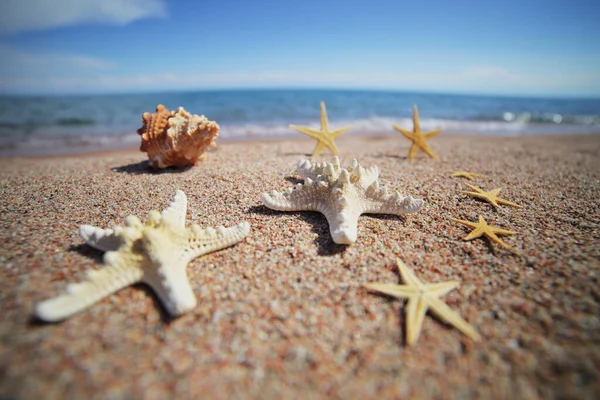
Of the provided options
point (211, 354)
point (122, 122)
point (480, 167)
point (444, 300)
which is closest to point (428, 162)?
point (480, 167)

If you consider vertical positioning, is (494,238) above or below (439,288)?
above

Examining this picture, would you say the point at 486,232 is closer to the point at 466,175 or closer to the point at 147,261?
the point at 466,175

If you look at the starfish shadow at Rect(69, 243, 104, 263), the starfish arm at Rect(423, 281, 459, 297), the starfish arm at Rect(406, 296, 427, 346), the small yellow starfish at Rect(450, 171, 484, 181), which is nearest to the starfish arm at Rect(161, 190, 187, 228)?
the starfish shadow at Rect(69, 243, 104, 263)

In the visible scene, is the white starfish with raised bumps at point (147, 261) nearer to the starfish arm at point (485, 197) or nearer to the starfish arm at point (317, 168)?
the starfish arm at point (317, 168)

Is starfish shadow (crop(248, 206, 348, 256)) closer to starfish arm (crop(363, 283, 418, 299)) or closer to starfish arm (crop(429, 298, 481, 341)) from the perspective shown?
starfish arm (crop(363, 283, 418, 299))

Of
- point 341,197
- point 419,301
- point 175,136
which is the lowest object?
point 419,301

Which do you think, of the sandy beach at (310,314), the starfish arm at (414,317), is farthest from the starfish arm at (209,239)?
the starfish arm at (414,317)

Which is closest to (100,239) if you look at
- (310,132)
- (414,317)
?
(414,317)
